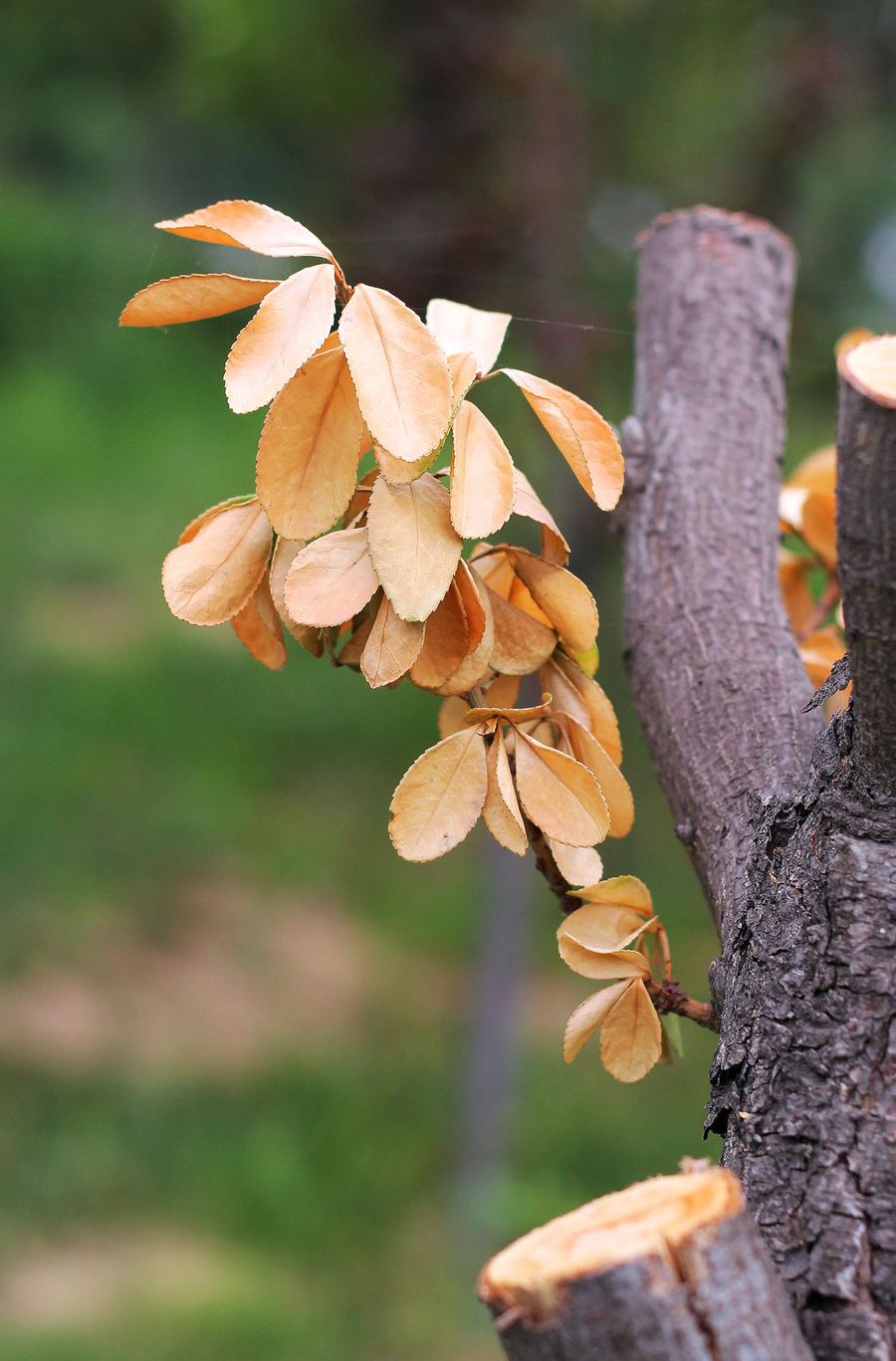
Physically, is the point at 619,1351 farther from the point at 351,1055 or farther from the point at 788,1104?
the point at 351,1055

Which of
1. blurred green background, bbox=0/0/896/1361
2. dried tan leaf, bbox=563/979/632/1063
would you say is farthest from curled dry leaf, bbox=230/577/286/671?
blurred green background, bbox=0/0/896/1361

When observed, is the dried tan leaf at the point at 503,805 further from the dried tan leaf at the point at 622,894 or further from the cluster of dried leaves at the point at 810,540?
the cluster of dried leaves at the point at 810,540

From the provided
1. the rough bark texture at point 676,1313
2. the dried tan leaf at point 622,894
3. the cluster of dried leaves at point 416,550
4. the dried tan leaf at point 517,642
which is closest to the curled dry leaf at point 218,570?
the cluster of dried leaves at point 416,550

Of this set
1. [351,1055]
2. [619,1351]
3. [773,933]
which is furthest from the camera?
[351,1055]

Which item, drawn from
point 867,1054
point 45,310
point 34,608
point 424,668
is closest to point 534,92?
point 424,668

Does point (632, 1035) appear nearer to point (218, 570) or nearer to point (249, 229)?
point (218, 570)

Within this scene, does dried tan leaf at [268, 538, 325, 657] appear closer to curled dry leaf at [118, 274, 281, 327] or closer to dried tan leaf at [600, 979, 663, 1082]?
curled dry leaf at [118, 274, 281, 327]
